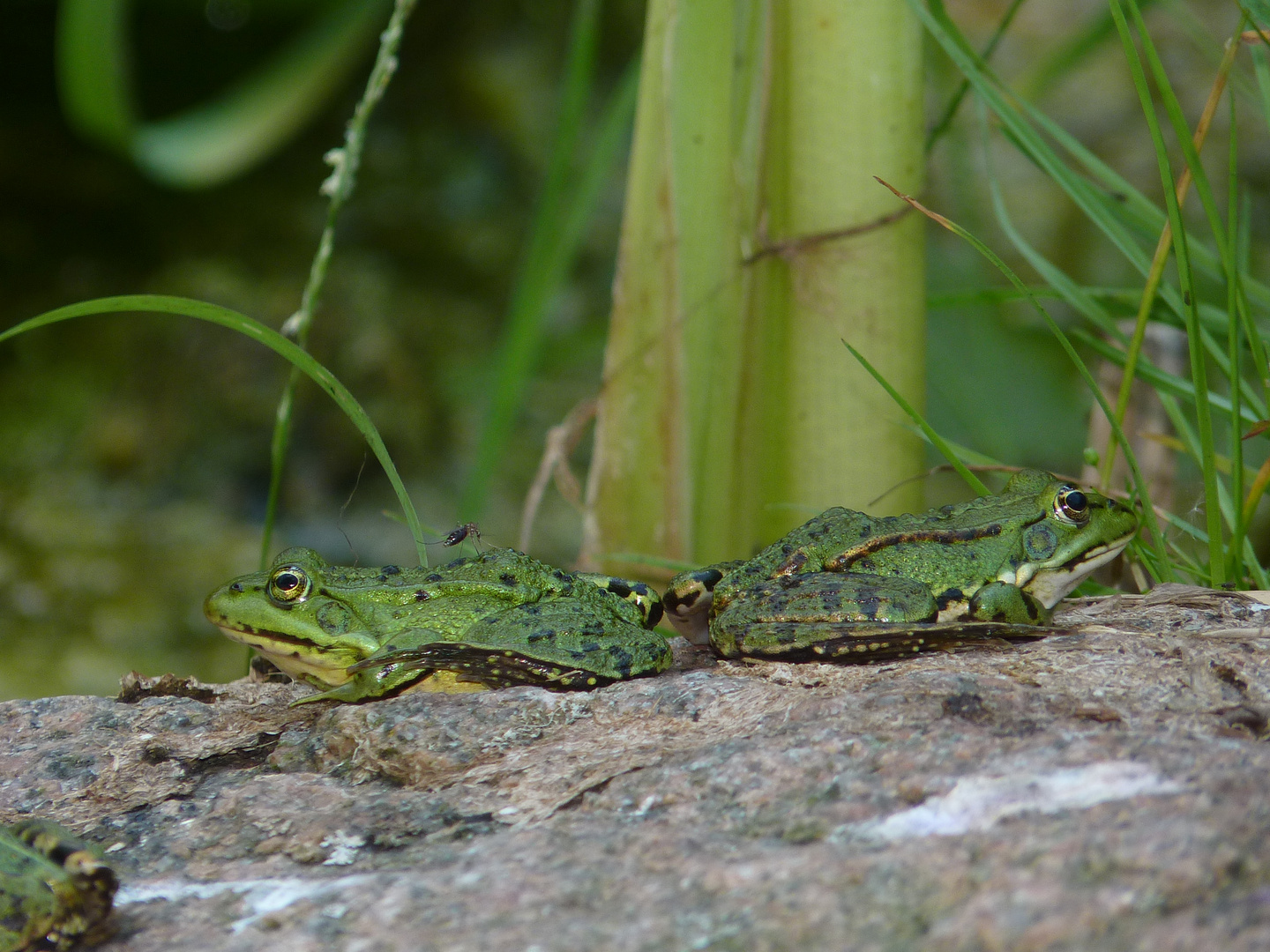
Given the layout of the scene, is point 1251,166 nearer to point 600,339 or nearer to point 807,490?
point 600,339

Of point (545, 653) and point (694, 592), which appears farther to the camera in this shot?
point (694, 592)

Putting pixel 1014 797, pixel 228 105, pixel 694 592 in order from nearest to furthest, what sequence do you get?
pixel 1014 797 → pixel 694 592 → pixel 228 105

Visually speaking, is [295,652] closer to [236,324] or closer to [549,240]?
[236,324]

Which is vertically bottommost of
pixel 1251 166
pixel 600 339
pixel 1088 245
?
pixel 600 339

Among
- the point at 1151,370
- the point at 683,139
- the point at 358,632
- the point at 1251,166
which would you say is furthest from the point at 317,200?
the point at 1251,166

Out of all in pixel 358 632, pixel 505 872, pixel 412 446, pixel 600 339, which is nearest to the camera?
pixel 505 872

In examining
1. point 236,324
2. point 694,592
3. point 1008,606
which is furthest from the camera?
point 694,592

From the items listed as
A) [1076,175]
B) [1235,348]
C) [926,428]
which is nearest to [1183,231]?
[1235,348]

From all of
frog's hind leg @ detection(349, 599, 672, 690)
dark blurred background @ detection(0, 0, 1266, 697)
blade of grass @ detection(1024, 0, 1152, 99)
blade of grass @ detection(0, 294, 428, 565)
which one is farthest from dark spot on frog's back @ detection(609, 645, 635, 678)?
dark blurred background @ detection(0, 0, 1266, 697)
